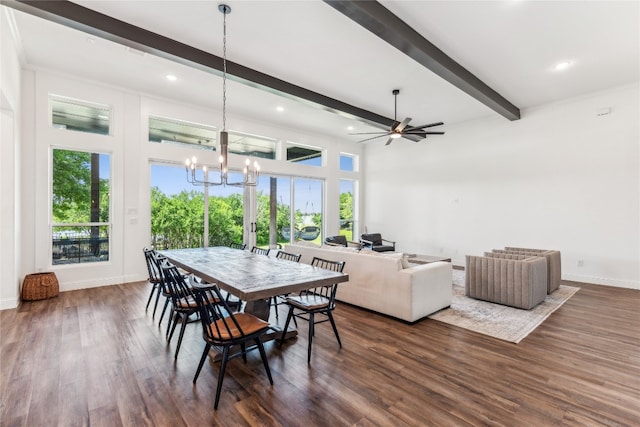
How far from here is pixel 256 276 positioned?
9.14 ft

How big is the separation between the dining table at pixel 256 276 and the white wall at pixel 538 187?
541 cm

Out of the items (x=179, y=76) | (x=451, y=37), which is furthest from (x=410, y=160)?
(x=179, y=76)

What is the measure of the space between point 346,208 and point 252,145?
11.6 ft

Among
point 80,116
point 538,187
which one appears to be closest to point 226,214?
point 80,116

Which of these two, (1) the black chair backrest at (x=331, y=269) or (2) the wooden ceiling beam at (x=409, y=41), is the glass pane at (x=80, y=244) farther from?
(2) the wooden ceiling beam at (x=409, y=41)

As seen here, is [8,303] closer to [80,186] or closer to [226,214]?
[80,186]

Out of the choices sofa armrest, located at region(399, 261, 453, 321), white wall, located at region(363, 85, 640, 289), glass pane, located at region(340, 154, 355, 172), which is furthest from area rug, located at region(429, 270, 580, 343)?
glass pane, located at region(340, 154, 355, 172)

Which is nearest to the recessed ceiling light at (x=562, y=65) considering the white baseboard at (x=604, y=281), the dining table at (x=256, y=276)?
the white baseboard at (x=604, y=281)

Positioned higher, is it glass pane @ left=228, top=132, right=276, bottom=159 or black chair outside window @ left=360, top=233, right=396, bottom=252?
glass pane @ left=228, top=132, right=276, bottom=159

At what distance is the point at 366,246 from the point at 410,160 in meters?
2.73

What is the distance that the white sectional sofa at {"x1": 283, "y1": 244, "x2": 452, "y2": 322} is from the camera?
143 inches

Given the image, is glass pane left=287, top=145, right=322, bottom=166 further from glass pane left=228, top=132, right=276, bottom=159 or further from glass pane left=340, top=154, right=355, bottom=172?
glass pane left=340, top=154, right=355, bottom=172

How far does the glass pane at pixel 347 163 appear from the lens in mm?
9258

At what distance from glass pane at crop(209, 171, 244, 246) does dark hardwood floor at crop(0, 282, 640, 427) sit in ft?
9.86
